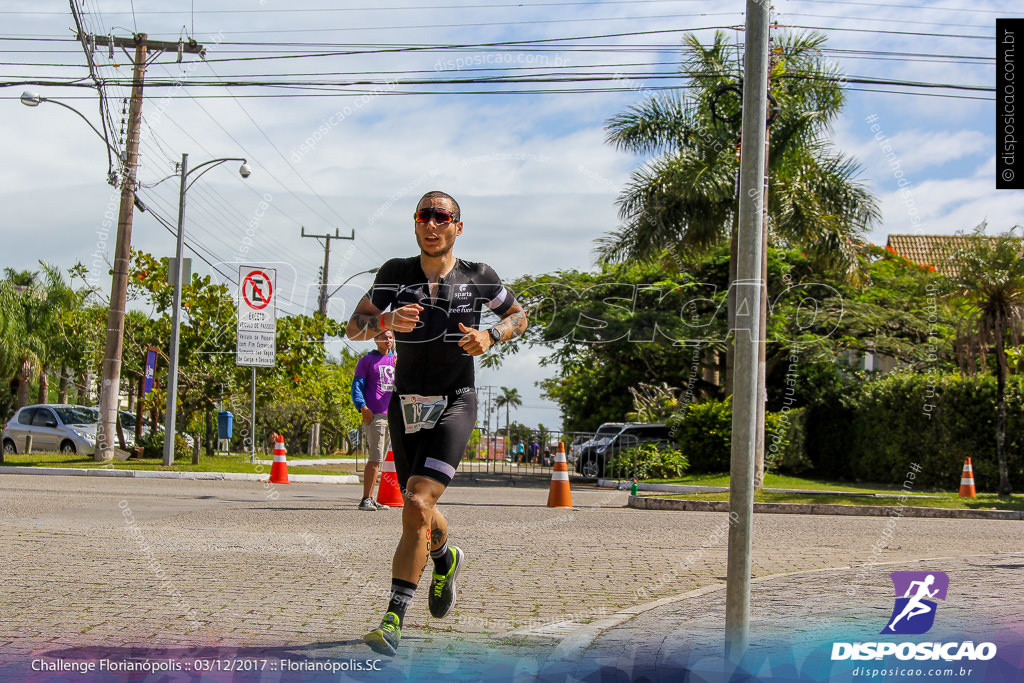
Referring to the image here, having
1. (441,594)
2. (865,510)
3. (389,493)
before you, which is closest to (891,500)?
(865,510)

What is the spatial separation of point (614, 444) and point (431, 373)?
18.6 m

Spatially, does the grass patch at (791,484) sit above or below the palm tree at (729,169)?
below

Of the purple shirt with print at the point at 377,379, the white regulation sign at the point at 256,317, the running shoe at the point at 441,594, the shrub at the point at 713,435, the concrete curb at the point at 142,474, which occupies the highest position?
the white regulation sign at the point at 256,317

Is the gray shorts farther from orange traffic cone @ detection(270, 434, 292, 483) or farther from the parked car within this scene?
the parked car

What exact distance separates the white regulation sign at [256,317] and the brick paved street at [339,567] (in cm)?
662

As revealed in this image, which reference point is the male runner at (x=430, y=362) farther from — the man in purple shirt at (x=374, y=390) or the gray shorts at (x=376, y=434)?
the gray shorts at (x=376, y=434)

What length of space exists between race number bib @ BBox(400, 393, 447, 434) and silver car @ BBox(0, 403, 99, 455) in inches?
847

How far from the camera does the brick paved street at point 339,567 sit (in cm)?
463

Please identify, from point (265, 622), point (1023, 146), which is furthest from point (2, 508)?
point (1023, 146)

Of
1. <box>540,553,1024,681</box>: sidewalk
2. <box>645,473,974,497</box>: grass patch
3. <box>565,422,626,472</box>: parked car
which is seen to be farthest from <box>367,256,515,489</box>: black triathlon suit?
<box>565,422,626,472</box>: parked car

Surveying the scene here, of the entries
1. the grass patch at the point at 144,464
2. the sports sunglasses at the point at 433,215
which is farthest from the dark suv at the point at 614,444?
the sports sunglasses at the point at 433,215

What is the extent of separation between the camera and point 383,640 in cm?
425

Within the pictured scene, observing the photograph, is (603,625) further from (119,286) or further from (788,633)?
(119,286)

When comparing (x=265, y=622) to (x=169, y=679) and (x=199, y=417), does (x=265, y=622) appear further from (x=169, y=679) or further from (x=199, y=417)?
(x=199, y=417)
